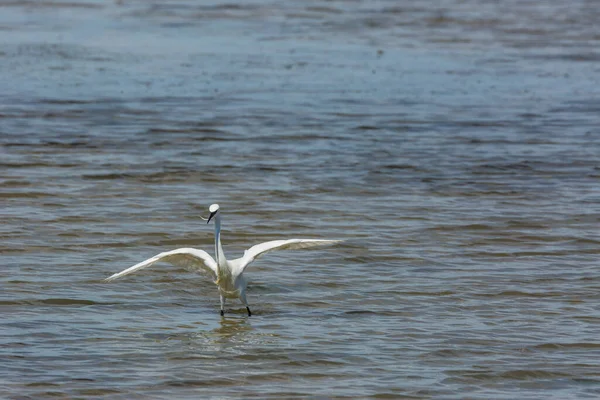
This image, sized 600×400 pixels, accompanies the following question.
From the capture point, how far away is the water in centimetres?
821

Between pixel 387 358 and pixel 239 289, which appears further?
pixel 239 289

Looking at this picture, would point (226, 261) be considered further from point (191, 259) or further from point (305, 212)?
point (305, 212)

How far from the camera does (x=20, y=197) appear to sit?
1284cm

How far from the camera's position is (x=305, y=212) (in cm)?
1250

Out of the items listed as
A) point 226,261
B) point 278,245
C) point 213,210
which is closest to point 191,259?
point 226,261

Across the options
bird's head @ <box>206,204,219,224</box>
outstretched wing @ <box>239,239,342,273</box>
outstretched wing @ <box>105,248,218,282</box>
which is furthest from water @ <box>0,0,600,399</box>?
bird's head @ <box>206,204,219,224</box>

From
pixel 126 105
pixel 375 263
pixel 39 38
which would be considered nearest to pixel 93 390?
pixel 375 263

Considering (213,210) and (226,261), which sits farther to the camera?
(226,261)

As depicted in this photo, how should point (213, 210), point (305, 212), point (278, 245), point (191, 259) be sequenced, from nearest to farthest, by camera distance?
point (213, 210) < point (278, 245) < point (191, 259) < point (305, 212)

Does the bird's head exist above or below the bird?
above

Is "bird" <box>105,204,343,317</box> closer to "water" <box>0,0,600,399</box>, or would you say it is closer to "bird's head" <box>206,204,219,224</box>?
"bird's head" <box>206,204,219,224</box>

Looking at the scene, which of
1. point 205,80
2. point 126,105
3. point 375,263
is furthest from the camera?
point 205,80

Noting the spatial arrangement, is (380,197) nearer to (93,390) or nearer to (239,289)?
(239,289)

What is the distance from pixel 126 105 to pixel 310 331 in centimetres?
991
